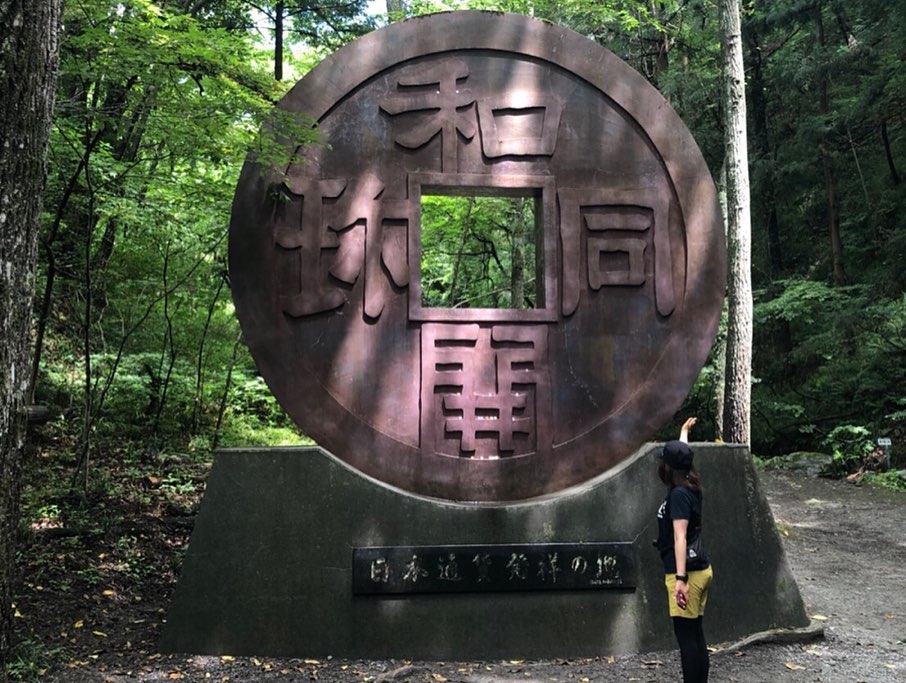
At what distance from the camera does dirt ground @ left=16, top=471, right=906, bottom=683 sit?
167 inches

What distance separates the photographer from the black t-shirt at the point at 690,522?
135 inches

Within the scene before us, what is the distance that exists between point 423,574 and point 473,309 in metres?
1.82

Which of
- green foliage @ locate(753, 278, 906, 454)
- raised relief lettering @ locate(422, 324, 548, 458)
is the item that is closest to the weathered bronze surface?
raised relief lettering @ locate(422, 324, 548, 458)

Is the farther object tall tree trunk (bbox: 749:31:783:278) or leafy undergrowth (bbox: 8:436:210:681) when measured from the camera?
tall tree trunk (bbox: 749:31:783:278)

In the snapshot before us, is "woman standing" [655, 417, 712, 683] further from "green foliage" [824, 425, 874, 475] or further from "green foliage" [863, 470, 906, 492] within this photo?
"green foliage" [824, 425, 874, 475]

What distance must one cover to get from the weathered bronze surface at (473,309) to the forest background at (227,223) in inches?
28.8

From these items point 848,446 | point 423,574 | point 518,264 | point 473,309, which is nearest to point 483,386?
point 473,309

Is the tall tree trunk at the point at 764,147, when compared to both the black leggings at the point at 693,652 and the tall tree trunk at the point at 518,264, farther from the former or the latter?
the black leggings at the point at 693,652

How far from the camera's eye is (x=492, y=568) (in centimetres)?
468

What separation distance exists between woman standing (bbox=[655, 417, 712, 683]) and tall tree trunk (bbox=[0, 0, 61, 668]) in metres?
3.02

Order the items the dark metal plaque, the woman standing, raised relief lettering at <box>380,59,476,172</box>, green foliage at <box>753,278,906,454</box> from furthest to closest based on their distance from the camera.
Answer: green foliage at <box>753,278,906,454</box>, raised relief lettering at <box>380,59,476,172</box>, the dark metal plaque, the woman standing

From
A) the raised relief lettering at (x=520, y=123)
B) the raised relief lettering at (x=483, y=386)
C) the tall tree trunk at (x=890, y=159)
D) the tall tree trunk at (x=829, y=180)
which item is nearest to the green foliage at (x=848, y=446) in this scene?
the tall tree trunk at (x=829, y=180)

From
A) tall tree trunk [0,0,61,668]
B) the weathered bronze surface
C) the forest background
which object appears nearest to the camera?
tall tree trunk [0,0,61,668]

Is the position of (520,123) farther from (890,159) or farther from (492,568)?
(890,159)
